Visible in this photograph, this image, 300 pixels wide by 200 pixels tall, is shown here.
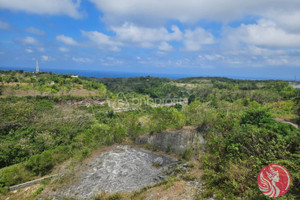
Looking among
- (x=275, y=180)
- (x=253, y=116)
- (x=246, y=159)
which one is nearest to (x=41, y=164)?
(x=246, y=159)

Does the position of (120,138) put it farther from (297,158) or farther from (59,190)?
(297,158)

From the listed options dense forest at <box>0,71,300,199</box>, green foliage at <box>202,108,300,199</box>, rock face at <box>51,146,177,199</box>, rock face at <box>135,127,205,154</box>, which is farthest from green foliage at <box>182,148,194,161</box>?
green foliage at <box>202,108,300,199</box>

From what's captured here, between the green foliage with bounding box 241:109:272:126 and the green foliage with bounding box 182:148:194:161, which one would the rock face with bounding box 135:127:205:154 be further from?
the green foliage with bounding box 241:109:272:126

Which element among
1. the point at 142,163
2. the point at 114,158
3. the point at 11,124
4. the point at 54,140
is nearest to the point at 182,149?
the point at 142,163

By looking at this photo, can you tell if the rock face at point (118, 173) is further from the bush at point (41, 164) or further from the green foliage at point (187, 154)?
the bush at point (41, 164)

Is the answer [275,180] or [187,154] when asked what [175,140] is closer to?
[187,154]

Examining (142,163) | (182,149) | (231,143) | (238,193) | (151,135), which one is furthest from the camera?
(151,135)
